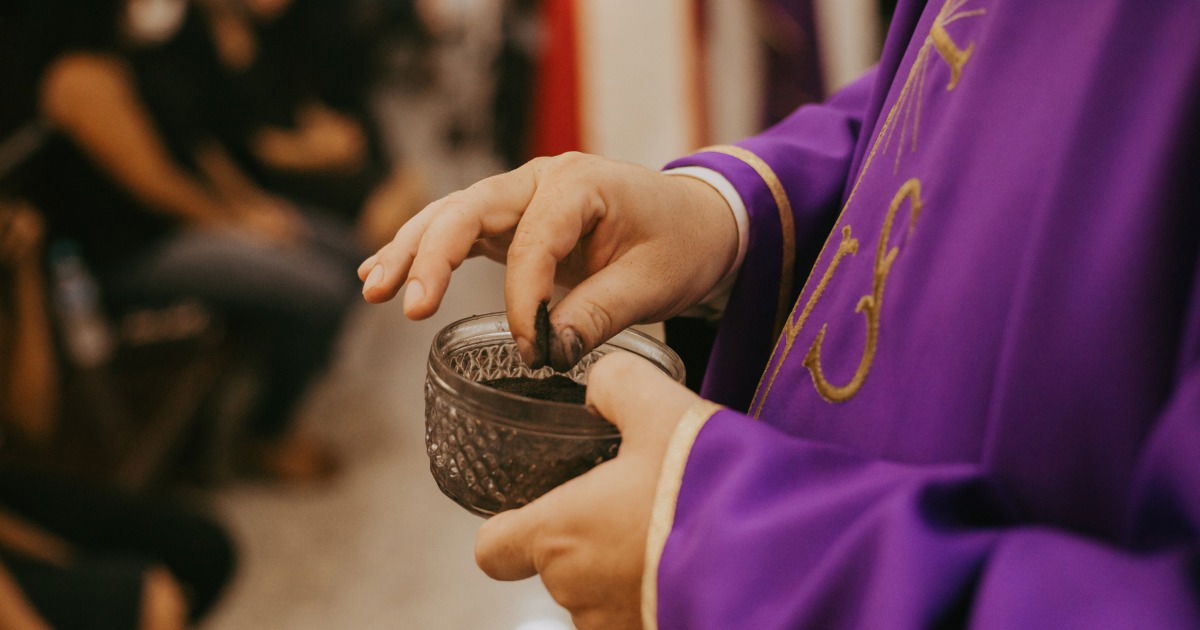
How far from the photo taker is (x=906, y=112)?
0.54 metres

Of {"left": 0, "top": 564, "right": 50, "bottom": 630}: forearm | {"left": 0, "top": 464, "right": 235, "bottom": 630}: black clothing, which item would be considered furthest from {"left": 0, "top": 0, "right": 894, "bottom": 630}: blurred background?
{"left": 0, "top": 564, "right": 50, "bottom": 630}: forearm

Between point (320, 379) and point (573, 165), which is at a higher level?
point (573, 165)

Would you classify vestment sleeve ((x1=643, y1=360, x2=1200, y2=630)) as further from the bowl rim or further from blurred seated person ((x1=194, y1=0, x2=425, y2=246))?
blurred seated person ((x1=194, y1=0, x2=425, y2=246))

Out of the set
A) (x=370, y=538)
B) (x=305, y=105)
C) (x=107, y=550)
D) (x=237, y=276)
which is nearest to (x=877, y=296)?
(x=107, y=550)

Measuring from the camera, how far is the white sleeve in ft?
2.18

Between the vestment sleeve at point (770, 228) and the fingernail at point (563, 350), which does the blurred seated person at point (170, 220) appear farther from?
the fingernail at point (563, 350)

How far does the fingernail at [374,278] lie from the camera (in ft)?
1.73

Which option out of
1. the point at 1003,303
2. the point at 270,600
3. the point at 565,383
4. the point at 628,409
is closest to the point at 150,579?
the point at 270,600

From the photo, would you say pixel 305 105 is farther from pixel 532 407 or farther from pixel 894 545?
pixel 894 545

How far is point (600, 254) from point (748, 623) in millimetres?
244

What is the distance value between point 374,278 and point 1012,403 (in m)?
0.32

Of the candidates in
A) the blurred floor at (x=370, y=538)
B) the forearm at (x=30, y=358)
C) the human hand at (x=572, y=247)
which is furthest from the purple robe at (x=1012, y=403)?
the forearm at (x=30, y=358)

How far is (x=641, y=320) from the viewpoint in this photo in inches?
23.1

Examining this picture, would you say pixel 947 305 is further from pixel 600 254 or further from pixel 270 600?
pixel 270 600
